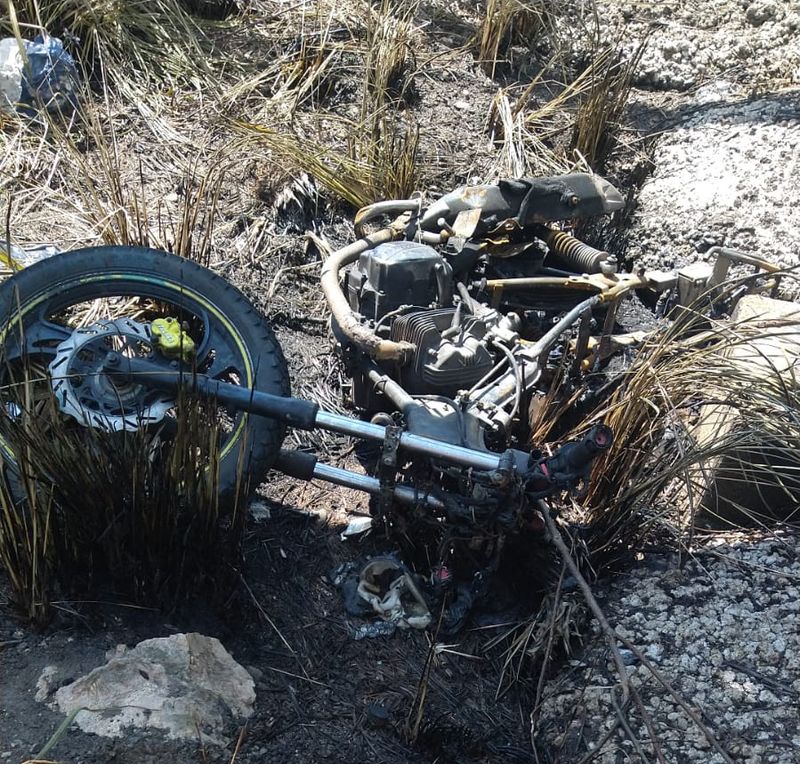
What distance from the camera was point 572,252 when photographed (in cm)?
379

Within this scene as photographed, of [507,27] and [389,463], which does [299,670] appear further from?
[507,27]

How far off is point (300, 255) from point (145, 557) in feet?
7.19

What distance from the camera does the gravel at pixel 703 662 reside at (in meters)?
2.27

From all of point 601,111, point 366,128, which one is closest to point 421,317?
point 366,128

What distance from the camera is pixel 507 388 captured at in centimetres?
314

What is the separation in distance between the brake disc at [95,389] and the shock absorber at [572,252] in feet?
6.40

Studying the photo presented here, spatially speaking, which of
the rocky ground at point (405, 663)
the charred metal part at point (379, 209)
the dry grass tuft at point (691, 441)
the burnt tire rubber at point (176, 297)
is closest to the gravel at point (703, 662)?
the rocky ground at point (405, 663)

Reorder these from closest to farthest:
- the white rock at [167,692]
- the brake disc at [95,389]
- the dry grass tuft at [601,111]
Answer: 1. the white rock at [167,692]
2. the brake disc at [95,389]
3. the dry grass tuft at [601,111]

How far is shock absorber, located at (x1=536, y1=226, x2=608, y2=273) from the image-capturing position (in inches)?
146

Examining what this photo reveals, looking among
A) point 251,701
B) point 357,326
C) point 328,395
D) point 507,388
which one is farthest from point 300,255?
point 251,701

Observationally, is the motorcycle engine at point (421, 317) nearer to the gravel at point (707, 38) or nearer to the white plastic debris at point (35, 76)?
the white plastic debris at point (35, 76)

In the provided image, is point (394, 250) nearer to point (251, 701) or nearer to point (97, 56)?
point (251, 701)

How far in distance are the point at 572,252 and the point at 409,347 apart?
1103 mm

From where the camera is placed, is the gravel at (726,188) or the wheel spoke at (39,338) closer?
the wheel spoke at (39,338)
